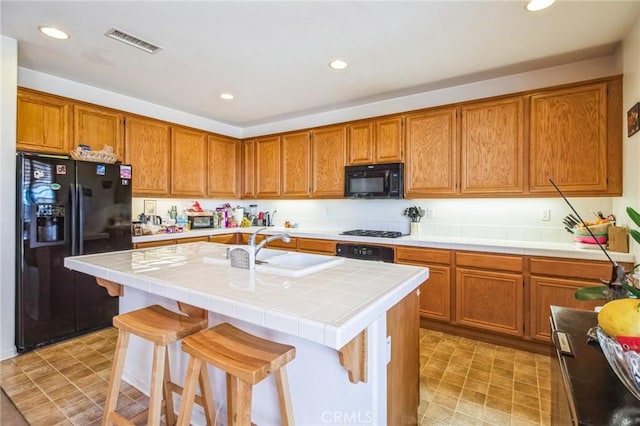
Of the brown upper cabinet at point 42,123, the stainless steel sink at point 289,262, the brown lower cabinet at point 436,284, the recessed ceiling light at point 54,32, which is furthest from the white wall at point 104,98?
the brown lower cabinet at point 436,284

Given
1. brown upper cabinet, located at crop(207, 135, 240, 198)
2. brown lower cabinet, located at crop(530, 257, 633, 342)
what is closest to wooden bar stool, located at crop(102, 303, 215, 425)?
brown lower cabinet, located at crop(530, 257, 633, 342)

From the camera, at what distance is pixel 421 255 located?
3098mm

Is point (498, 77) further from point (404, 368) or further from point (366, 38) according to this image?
point (404, 368)

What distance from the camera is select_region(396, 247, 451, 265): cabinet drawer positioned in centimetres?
298

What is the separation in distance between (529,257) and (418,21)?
205 cm

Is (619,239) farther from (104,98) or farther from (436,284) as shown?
(104,98)

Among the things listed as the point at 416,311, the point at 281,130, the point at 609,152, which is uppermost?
the point at 281,130

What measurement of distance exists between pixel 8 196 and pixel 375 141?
11.2 ft

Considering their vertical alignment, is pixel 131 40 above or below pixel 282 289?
above

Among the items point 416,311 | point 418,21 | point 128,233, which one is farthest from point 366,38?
point 128,233

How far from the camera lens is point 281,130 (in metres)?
4.72

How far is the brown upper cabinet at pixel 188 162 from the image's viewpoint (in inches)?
158

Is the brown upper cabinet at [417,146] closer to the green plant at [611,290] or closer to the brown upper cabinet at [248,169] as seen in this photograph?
the brown upper cabinet at [248,169]

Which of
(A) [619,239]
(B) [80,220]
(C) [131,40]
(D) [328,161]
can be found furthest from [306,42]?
(A) [619,239]
